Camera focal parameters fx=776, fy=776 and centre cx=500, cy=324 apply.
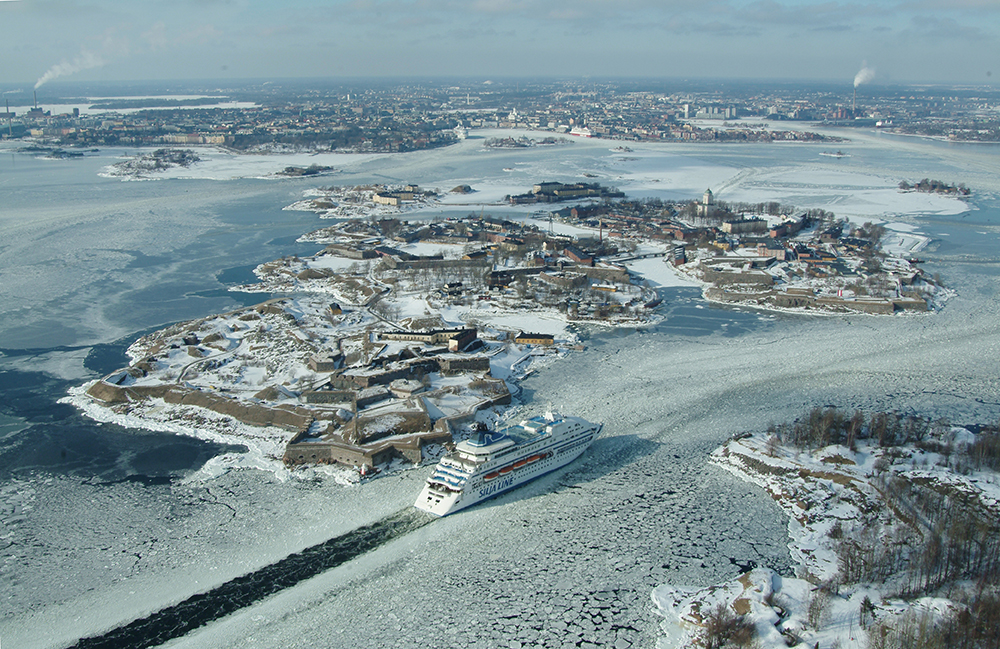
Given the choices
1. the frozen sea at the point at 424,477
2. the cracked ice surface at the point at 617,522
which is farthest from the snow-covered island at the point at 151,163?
the cracked ice surface at the point at 617,522

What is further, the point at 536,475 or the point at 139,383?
the point at 139,383

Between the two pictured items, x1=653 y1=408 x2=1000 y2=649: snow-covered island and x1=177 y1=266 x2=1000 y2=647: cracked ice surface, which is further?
x1=177 y1=266 x2=1000 y2=647: cracked ice surface

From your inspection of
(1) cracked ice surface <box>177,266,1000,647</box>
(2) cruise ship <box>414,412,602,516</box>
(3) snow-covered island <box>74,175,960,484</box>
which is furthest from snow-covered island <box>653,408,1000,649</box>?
(3) snow-covered island <box>74,175,960,484</box>

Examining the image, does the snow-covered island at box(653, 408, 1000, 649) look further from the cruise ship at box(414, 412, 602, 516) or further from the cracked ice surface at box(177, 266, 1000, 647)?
the cruise ship at box(414, 412, 602, 516)

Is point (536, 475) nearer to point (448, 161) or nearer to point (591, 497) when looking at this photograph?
point (591, 497)

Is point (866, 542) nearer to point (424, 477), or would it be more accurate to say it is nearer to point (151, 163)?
point (424, 477)

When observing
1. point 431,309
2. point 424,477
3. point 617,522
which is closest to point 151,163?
point 431,309

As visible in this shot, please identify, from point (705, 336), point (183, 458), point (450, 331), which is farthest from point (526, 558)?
point (705, 336)

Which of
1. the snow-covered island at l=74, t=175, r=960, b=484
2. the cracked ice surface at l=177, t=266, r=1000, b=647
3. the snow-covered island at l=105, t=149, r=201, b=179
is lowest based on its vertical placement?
the cracked ice surface at l=177, t=266, r=1000, b=647
